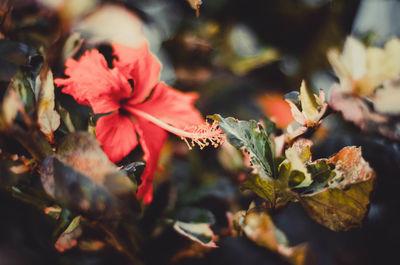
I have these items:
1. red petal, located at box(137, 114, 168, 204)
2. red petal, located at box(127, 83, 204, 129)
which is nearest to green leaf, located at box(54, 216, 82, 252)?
red petal, located at box(137, 114, 168, 204)

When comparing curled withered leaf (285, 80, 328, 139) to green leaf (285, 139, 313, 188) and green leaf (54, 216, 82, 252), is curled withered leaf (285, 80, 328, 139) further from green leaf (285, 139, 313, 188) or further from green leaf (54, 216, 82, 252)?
green leaf (54, 216, 82, 252)

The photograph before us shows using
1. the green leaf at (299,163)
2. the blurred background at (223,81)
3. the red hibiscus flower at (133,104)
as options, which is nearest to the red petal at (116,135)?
the red hibiscus flower at (133,104)

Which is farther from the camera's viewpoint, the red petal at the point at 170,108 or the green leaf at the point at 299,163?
the red petal at the point at 170,108

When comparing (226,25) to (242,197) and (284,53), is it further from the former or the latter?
(242,197)

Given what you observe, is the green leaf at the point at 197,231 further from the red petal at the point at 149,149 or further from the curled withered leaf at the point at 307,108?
the curled withered leaf at the point at 307,108

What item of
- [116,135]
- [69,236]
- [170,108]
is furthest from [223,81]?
[69,236]

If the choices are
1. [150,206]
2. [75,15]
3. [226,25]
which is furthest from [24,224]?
[226,25]
